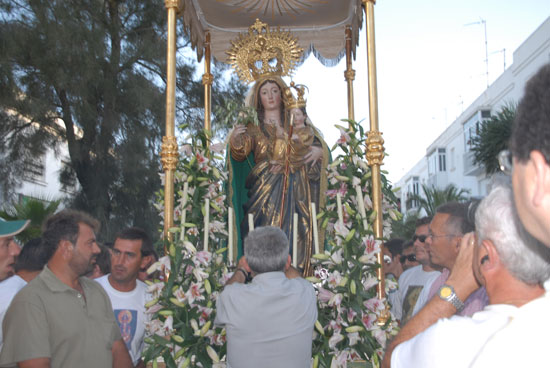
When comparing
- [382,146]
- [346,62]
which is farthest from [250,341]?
[346,62]

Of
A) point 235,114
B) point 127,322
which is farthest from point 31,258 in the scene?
point 235,114

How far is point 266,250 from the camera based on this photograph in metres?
3.08

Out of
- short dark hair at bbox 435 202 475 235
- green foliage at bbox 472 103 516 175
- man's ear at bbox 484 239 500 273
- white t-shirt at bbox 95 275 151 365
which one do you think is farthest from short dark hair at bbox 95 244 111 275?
green foliage at bbox 472 103 516 175

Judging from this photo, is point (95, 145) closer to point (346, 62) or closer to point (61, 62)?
point (61, 62)

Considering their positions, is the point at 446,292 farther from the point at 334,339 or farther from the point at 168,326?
the point at 168,326

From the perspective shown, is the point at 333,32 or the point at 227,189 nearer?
the point at 227,189

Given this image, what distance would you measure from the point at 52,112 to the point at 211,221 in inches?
358

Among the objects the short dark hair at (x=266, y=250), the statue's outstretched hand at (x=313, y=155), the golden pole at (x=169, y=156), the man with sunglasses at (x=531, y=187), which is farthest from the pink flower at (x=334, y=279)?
the man with sunglasses at (x=531, y=187)

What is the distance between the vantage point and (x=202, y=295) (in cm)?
408

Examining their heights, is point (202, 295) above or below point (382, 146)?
below

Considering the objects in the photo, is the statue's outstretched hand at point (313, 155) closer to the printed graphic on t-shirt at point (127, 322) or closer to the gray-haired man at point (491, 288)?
the printed graphic on t-shirt at point (127, 322)

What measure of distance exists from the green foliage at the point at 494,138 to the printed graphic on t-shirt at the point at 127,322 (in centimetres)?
1073

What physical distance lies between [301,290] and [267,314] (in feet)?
0.81

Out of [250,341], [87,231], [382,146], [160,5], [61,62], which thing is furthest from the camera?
[160,5]
